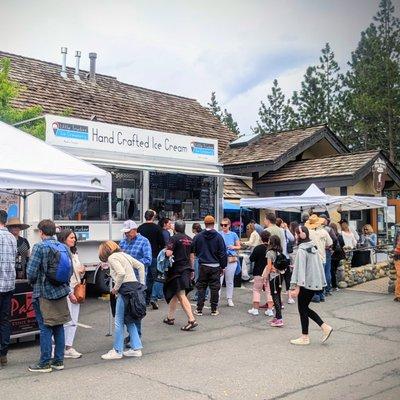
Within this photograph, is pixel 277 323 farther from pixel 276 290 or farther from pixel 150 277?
pixel 150 277

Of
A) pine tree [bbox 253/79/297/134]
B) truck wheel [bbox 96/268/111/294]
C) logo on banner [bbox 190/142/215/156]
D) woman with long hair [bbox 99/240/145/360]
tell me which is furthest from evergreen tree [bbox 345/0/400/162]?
woman with long hair [bbox 99/240/145/360]

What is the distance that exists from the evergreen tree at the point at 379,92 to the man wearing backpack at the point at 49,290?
25.2 m

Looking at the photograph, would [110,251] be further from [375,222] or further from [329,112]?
[329,112]

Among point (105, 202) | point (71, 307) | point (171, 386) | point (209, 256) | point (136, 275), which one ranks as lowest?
point (171, 386)

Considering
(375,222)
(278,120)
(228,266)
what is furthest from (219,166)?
(278,120)

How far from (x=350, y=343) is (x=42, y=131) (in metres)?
6.97

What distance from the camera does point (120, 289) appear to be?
627 cm

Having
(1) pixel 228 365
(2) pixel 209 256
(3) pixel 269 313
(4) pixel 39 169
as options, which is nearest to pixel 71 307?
(4) pixel 39 169

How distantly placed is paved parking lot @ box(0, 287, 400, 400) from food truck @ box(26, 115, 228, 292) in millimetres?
2062

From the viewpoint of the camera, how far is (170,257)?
26.4 feet

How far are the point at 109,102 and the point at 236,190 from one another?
551 centimetres

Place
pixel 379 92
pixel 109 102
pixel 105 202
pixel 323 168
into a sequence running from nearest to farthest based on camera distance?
pixel 105 202 < pixel 323 168 < pixel 109 102 < pixel 379 92

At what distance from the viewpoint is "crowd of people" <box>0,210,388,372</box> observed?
19.0 ft

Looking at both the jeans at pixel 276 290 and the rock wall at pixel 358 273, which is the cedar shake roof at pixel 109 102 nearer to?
the rock wall at pixel 358 273
